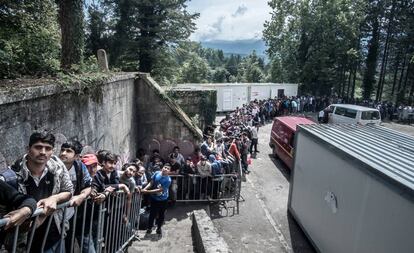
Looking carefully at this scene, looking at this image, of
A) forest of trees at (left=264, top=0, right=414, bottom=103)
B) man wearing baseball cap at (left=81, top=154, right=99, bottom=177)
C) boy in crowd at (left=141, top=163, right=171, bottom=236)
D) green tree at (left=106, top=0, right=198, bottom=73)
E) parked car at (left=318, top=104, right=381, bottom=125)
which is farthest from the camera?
forest of trees at (left=264, top=0, right=414, bottom=103)

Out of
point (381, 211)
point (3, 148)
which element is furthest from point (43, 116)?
point (381, 211)

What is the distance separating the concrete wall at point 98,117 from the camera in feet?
13.6

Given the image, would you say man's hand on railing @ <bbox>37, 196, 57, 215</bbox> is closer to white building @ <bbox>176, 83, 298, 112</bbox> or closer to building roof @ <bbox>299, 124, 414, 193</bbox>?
building roof @ <bbox>299, 124, 414, 193</bbox>

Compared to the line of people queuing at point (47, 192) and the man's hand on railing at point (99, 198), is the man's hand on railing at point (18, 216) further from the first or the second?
the man's hand on railing at point (99, 198)

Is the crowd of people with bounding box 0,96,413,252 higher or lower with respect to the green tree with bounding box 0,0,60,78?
lower

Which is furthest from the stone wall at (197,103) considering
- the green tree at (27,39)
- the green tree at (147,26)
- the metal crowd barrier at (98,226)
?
the metal crowd barrier at (98,226)

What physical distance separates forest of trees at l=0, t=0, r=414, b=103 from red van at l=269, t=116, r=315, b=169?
293 inches

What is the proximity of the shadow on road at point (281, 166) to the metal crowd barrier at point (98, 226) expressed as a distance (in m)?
8.55

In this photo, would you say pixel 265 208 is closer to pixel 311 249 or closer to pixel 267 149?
pixel 311 249

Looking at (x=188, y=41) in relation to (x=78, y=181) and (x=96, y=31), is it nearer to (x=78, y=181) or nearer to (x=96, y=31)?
(x=96, y=31)

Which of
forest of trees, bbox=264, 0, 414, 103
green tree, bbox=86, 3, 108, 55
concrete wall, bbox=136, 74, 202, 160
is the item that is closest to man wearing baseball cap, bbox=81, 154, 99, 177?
concrete wall, bbox=136, 74, 202, 160

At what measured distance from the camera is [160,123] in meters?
11.1

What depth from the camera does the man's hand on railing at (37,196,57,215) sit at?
9.09 feet

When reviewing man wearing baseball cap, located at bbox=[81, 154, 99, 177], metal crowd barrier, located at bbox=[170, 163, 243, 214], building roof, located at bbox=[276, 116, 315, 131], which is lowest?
metal crowd barrier, located at bbox=[170, 163, 243, 214]
